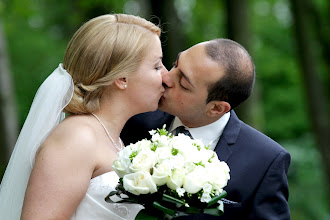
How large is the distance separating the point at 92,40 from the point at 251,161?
1.59m

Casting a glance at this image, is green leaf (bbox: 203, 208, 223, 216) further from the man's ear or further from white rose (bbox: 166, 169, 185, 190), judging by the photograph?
the man's ear

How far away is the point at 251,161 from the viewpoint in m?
Result: 4.14

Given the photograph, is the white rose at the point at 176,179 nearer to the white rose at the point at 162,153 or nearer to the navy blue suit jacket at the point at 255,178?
the white rose at the point at 162,153

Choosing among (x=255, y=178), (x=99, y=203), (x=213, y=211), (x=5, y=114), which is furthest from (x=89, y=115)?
(x=5, y=114)

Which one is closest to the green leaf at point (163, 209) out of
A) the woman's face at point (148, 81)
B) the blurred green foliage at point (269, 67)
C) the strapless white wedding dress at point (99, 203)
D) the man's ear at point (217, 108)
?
the strapless white wedding dress at point (99, 203)

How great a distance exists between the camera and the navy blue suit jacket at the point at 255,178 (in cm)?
404

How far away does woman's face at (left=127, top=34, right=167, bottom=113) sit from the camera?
13.0 feet

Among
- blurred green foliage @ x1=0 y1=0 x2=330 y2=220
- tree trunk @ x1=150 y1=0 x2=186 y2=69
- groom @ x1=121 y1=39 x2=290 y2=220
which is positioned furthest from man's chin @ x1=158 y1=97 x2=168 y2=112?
blurred green foliage @ x1=0 y1=0 x2=330 y2=220

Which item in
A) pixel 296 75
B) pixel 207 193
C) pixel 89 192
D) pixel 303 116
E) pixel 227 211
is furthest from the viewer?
pixel 303 116

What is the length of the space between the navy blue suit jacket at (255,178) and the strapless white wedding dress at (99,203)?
0.76 meters

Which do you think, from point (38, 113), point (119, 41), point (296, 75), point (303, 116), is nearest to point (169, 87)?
→ point (119, 41)

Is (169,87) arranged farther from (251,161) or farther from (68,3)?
(68,3)

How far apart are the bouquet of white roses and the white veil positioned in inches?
30.9

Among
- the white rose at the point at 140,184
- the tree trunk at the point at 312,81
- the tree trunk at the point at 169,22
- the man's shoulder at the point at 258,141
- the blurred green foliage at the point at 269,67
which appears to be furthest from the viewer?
the blurred green foliage at the point at 269,67
